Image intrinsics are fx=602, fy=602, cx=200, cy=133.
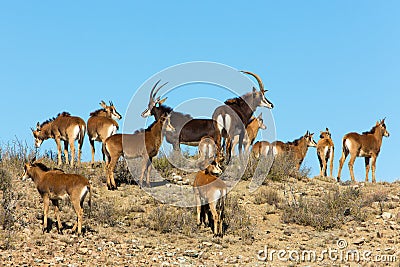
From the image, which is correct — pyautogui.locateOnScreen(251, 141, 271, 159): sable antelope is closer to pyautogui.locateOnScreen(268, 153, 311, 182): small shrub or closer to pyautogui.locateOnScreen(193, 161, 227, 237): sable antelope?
pyautogui.locateOnScreen(268, 153, 311, 182): small shrub

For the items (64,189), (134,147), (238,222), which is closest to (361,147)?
(238,222)

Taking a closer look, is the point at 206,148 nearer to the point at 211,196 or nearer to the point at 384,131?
the point at 211,196

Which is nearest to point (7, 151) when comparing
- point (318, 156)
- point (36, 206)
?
point (36, 206)

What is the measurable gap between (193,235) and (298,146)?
10.0 m

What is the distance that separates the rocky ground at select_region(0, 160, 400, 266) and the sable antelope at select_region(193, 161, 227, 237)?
0.92 feet

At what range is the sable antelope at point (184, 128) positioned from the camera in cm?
1951

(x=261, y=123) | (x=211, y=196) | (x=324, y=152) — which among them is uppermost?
(x=261, y=123)

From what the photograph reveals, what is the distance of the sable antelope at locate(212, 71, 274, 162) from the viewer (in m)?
19.4

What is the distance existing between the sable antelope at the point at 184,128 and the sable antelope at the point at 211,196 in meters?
4.23

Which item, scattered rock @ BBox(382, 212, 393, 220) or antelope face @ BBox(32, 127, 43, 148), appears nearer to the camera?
scattered rock @ BBox(382, 212, 393, 220)

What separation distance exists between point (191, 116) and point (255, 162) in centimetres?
274

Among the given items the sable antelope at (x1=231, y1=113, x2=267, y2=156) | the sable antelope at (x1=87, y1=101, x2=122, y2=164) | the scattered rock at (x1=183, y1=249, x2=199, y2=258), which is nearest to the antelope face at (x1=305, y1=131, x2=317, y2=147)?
the sable antelope at (x1=231, y1=113, x2=267, y2=156)

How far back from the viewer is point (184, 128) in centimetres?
1995

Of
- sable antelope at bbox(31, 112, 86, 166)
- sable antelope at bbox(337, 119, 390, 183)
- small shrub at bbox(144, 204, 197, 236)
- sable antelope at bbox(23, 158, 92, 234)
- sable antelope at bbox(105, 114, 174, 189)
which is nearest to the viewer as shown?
sable antelope at bbox(23, 158, 92, 234)
